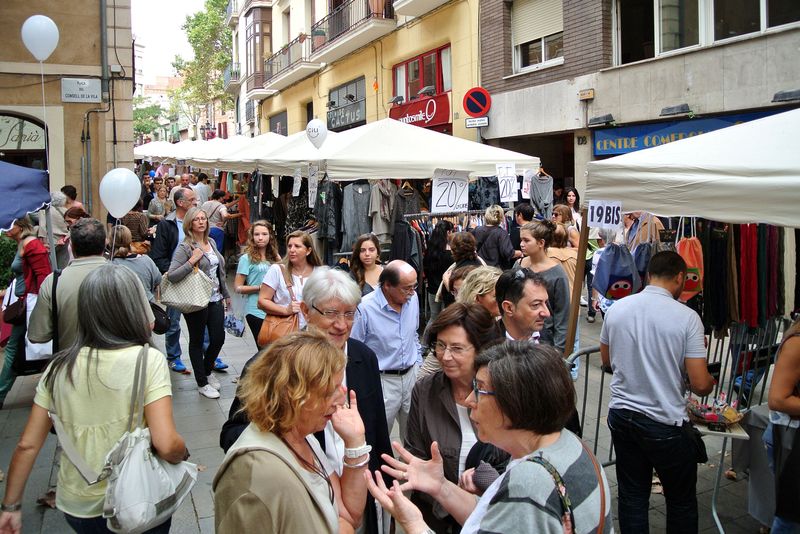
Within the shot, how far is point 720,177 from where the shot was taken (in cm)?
332

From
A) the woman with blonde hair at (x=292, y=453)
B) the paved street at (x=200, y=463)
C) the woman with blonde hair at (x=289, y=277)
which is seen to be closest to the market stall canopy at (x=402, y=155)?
the woman with blonde hair at (x=289, y=277)

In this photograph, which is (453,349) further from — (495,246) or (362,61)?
(362,61)

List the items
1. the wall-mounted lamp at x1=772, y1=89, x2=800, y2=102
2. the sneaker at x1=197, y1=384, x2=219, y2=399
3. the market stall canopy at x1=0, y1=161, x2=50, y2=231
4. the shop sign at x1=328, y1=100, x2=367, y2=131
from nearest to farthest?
the market stall canopy at x1=0, y1=161, x2=50, y2=231 → the sneaker at x1=197, y1=384, x2=219, y2=399 → the wall-mounted lamp at x1=772, y1=89, x2=800, y2=102 → the shop sign at x1=328, y1=100, x2=367, y2=131

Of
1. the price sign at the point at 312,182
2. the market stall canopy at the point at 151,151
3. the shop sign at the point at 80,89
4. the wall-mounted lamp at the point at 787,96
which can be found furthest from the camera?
the market stall canopy at the point at 151,151

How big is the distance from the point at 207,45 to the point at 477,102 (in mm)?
36284

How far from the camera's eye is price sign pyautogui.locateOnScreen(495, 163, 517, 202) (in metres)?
9.06

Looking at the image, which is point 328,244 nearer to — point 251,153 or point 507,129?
point 251,153

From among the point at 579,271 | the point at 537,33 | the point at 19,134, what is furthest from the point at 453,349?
the point at 537,33

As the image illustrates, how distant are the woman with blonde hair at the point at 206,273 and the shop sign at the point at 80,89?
583 cm

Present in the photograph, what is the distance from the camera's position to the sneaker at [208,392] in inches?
261

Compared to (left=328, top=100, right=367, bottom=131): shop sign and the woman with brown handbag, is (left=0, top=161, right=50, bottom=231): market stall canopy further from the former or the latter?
(left=328, top=100, right=367, bottom=131): shop sign

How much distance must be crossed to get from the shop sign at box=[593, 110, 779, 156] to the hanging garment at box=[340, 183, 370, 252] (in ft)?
19.4

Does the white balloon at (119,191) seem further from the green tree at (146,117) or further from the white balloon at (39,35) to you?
the green tree at (146,117)

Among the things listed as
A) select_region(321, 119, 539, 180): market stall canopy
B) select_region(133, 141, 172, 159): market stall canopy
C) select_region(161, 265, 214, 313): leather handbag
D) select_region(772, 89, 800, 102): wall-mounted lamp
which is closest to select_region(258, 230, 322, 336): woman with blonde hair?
select_region(161, 265, 214, 313): leather handbag
